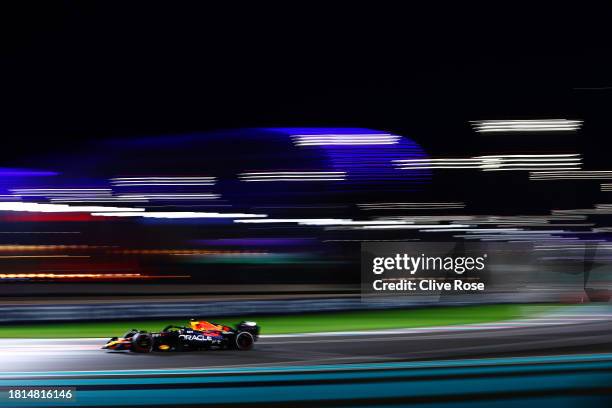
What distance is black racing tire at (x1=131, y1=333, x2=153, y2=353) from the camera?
30.2 ft

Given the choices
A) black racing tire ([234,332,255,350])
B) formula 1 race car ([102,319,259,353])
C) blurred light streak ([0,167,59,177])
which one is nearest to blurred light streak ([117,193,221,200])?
blurred light streak ([0,167,59,177])

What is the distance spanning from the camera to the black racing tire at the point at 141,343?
9.22 meters

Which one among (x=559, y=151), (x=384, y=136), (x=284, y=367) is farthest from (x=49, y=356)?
(x=559, y=151)

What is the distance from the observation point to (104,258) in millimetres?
14797

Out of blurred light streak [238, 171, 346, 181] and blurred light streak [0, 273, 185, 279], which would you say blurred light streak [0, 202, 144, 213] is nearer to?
blurred light streak [0, 273, 185, 279]

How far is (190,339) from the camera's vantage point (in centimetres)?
951

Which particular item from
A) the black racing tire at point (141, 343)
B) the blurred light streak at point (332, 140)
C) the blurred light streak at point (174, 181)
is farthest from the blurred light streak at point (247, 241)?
the black racing tire at point (141, 343)

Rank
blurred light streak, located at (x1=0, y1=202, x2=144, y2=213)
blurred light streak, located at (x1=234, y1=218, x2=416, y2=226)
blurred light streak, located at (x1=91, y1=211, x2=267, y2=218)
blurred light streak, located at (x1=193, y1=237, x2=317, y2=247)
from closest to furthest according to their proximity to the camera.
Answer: blurred light streak, located at (x1=0, y1=202, x2=144, y2=213)
blurred light streak, located at (x1=234, y1=218, x2=416, y2=226)
blurred light streak, located at (x1=91, y1=211, x2=267, y2=218)
blurred light streak, located at (x1=193, y1=237, x2=317, y2=247)

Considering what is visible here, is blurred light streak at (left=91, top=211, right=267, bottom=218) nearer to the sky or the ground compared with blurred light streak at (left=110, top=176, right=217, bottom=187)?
nearer to the ground

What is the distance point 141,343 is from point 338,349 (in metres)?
2.75

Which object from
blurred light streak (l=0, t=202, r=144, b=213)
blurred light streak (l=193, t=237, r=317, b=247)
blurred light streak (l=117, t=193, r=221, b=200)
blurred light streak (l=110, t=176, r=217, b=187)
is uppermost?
blurred light streak (l=110, t=176, r=217, b=187)

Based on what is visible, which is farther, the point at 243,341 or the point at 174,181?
the point at 174,181

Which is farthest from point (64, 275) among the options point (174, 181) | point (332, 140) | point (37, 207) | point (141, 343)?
point (332, 140)

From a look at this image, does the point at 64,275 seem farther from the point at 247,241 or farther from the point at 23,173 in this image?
the point at 247,241
